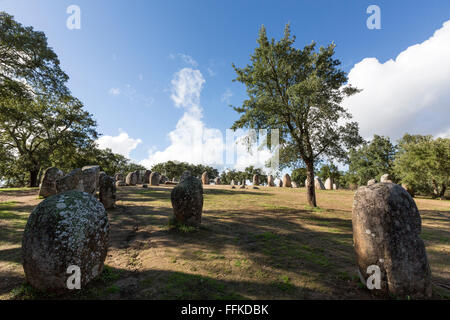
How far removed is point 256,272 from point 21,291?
497 cm

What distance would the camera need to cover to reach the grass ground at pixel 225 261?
4.04 m

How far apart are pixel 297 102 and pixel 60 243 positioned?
12480 millimetres

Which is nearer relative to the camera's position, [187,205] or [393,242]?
[393,242]

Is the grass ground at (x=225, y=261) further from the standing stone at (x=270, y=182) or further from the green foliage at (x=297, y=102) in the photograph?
the standing stone at (x=270, y=182)

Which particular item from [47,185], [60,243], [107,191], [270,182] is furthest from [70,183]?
[270,182]

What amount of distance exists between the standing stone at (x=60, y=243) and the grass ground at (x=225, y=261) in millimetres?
321

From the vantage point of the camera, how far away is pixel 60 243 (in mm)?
3758

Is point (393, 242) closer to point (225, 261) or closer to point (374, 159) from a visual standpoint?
point (225, 261)

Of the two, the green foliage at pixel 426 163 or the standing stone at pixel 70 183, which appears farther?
the green foliage at pixel 426 163

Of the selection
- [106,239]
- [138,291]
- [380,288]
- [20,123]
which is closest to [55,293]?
[106,239]

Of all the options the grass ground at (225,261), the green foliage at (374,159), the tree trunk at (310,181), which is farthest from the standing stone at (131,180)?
the green foliage at (374,159)

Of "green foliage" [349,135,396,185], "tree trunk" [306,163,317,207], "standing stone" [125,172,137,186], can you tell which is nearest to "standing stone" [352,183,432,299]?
"tree trunk" [306,163,317,207]

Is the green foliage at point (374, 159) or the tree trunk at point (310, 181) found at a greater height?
the green foliage at point (374, 159)
